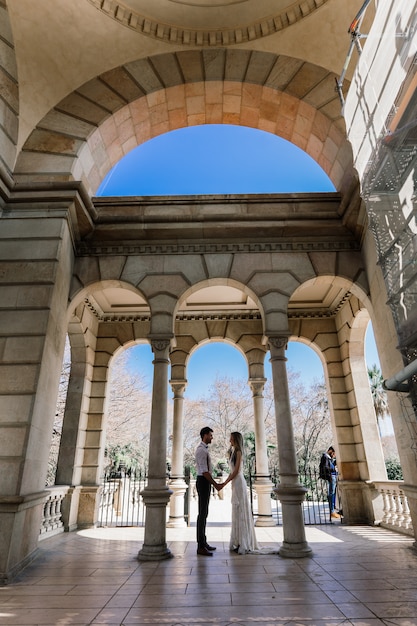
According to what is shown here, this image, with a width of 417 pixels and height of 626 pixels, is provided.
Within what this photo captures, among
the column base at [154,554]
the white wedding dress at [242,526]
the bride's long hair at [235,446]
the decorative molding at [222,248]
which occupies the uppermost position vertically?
the decorative molding at [222,248]

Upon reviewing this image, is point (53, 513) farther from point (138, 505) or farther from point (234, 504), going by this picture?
point (234, 504)

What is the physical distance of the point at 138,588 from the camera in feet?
14.7

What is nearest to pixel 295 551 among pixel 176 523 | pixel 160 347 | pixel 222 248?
pixel 160 347

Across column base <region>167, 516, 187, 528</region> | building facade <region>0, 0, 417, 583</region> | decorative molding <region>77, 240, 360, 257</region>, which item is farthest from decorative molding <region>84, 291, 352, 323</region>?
column base <region>167, 516, 187, 528</region>

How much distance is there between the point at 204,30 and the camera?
8.85 m

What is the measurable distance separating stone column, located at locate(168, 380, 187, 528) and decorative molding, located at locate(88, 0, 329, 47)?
887 cm

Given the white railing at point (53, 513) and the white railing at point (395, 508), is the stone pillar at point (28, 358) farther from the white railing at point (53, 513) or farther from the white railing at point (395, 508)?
the white railing at point (395, 508)

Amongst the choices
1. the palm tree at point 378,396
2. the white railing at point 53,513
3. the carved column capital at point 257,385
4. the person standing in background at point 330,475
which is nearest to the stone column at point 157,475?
the white railing at point 53,513

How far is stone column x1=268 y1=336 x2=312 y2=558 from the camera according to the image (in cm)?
601

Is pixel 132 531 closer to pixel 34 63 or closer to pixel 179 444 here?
pixel 179 444

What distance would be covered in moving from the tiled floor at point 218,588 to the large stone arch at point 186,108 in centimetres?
677

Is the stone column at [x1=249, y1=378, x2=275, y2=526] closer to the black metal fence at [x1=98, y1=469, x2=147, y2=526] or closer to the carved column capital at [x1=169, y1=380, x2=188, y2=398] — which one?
the carved column capital at [x1=169, y1=380, x2=188, y2=398]

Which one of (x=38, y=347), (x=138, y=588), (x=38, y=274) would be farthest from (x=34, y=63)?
(x=138, y=588)

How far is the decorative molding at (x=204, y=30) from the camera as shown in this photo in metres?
8.38
